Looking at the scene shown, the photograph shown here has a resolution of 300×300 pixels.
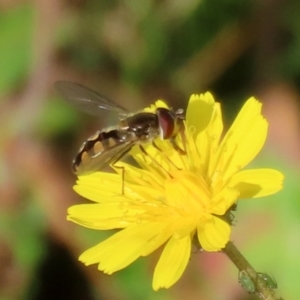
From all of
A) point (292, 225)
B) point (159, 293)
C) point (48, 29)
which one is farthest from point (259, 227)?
point (48, 29)

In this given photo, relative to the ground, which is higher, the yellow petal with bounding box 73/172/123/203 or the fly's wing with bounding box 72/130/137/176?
the fly's wing with bounding box 72/130/137/176

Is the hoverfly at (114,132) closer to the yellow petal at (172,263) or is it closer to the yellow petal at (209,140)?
the yellow petal at (209,140)

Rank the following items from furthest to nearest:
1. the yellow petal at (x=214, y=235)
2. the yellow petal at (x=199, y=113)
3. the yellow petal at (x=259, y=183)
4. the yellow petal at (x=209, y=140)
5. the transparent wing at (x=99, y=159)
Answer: the yellow petal at (x=199, y=113)
the yellow petal at (x=209, y=140)
the transparent wing at (x=99, y=159)
the yellow petal at (x=259, y=183)
the yellow petal at (x=214, y=235)

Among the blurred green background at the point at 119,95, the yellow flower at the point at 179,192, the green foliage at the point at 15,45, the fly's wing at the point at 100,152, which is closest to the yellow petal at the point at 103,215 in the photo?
the yellow flower at the point at 179,192

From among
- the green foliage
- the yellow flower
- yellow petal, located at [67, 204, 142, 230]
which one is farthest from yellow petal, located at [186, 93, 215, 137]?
the green foliage

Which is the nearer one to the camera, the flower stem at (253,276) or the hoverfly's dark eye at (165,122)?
the flower stem at (253,276)

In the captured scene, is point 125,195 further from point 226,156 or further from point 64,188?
point 64,188

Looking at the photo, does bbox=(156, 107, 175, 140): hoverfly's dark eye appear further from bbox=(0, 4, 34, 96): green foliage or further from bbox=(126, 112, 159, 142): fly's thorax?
bbox=(0, 4, 34, 96): green foliage

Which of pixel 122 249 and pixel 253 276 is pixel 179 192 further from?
pixel 253 276
